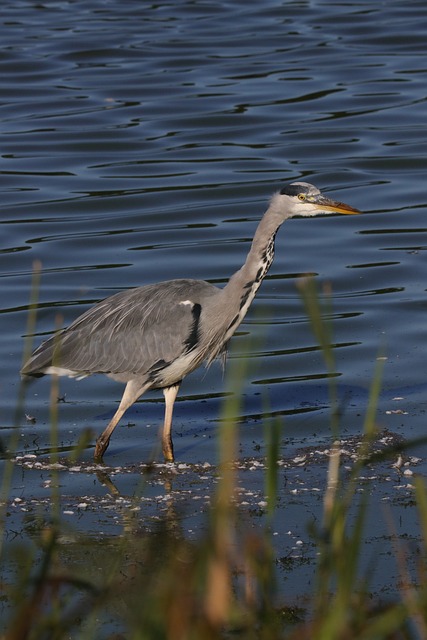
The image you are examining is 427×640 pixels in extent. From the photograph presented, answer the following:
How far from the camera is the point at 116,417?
7723 millimetres

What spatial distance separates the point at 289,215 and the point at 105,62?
43.0 ft

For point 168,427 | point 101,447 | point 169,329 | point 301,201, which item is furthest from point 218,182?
point 101,447

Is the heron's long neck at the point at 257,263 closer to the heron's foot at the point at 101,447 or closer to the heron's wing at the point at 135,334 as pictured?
the heron's wing at the point at 135,334

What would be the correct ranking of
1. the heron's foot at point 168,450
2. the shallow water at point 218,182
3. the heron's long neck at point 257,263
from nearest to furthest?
the heron's foot at point 168,450 → the heron's long neck at point 257,263 → the shallow water at point 218,182

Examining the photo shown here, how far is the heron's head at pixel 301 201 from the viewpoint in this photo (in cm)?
781

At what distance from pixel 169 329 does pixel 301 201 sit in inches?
43.0

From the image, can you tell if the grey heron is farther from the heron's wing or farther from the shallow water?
the shallow water

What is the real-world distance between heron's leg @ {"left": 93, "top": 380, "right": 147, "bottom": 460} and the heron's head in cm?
136

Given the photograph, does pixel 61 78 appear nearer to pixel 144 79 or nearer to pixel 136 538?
pixel 144 79

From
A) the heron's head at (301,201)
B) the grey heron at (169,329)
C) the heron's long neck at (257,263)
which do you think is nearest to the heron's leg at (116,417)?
the grey heron at (169,329)

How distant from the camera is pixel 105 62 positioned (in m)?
20.3

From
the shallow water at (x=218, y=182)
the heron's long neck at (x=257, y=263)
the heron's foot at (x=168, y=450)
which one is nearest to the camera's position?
the heron's foot at (x=168, y=450)

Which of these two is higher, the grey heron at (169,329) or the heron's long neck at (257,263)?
the heron's long neck at (257,263)

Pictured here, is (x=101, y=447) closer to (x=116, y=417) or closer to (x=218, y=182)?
(x=116, y=417)
